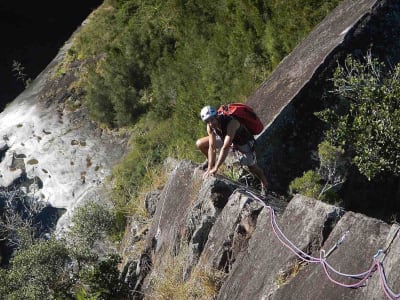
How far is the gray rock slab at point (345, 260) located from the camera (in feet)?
16.3

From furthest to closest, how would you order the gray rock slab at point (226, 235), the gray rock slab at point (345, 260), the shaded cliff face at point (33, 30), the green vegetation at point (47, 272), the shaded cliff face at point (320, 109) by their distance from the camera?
the shaded cliff face at point (33, 30), the green vegetation at point (47, 272), the shaded cliff face at point (320, 109), the gray rock slab at point (226, 235), the gray rock slab at point (345, 260)

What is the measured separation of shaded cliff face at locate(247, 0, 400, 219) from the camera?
941 centimetres

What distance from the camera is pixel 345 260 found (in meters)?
5.18

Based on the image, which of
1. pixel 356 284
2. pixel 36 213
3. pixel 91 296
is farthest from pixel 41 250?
pixel 356 284

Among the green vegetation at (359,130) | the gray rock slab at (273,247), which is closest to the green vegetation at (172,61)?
the green vegetation at (359,130)

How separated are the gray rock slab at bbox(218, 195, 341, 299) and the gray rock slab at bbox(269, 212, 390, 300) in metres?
0.21

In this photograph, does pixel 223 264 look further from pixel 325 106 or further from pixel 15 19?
pixel 15 19

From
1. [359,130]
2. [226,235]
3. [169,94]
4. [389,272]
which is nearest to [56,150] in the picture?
[169,94]

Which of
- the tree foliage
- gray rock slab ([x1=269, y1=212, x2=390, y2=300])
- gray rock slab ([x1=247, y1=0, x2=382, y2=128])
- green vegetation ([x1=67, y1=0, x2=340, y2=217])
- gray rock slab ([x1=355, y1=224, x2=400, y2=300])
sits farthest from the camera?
green vegetation ([x1=67, y1=0, x2=340, y2=217])

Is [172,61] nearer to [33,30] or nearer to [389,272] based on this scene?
[33,30]

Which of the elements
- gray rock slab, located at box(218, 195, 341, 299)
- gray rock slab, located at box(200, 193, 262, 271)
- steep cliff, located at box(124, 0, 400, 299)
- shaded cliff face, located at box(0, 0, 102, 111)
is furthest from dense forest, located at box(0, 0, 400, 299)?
shaded cliff face, located at box(0, 0, 102, 111)

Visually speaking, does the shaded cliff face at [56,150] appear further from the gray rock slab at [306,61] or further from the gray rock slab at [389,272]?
the gray rock slab at [389,272]

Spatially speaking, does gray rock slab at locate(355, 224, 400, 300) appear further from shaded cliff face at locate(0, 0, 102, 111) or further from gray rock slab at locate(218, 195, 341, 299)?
shaded cliff face at locate(0, 0, 102, 111)

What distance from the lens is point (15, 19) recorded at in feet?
91.2
